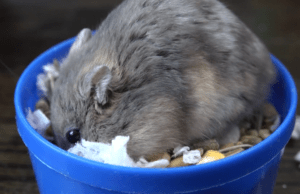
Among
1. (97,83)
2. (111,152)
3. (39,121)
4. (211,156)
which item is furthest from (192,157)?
(39,121)

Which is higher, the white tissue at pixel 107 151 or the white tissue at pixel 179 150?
the white tissue at pixel 107 151

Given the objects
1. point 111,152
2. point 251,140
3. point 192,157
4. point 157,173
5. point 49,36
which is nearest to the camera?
point 157,173

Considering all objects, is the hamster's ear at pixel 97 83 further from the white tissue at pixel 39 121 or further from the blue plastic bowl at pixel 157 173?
the white tissue at pixel 39 121

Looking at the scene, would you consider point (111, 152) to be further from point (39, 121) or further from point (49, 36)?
point (49, 36)

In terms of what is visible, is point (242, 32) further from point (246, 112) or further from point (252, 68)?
point (246, 112)

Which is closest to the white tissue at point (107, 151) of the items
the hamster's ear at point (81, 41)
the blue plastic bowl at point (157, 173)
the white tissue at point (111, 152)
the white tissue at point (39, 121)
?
the white tissue at point (111, 152)

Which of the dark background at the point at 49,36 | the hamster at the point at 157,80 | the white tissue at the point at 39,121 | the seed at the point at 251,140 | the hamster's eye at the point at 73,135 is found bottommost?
the dark background at the point at 49,36

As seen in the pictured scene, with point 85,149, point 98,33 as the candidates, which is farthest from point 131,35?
point 85,149
